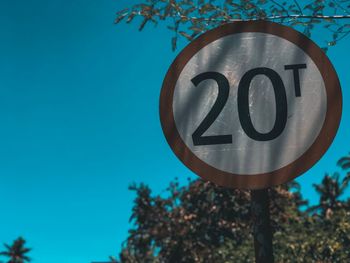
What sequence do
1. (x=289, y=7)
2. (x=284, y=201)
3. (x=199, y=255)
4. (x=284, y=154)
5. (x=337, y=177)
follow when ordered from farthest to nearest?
1. (x=337, y=177)
2. (x=284, y=201)
3. (x=199, y=255)
4. (x=289, y=7)
5. (x=284, y=154)

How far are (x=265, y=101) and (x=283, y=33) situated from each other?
25 cm

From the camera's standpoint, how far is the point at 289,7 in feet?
8.29

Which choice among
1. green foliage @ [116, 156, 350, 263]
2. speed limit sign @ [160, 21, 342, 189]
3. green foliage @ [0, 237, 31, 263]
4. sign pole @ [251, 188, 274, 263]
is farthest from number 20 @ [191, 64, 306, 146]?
green foliage @ [0, 237, 31, 263]

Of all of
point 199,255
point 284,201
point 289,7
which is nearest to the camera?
point 289,7

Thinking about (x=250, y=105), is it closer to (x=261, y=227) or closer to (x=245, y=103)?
(x=245, y=103)

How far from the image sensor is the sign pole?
5.74ft

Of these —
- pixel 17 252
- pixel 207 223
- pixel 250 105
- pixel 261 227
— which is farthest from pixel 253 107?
pixel 17 252

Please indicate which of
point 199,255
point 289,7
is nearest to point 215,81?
point 289,7

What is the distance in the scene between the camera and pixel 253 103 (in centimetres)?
178

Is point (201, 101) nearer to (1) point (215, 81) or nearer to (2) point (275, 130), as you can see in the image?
(1) point (215, 81)

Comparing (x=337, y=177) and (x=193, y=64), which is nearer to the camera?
(x=193, y=64)

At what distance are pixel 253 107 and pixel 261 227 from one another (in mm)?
417

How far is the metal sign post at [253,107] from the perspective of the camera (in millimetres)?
1723

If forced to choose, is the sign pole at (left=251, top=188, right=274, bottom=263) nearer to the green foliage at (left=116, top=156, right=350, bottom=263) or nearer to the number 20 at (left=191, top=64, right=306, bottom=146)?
the number 20 at (left=191, top=64, right=306, bottom=146)
